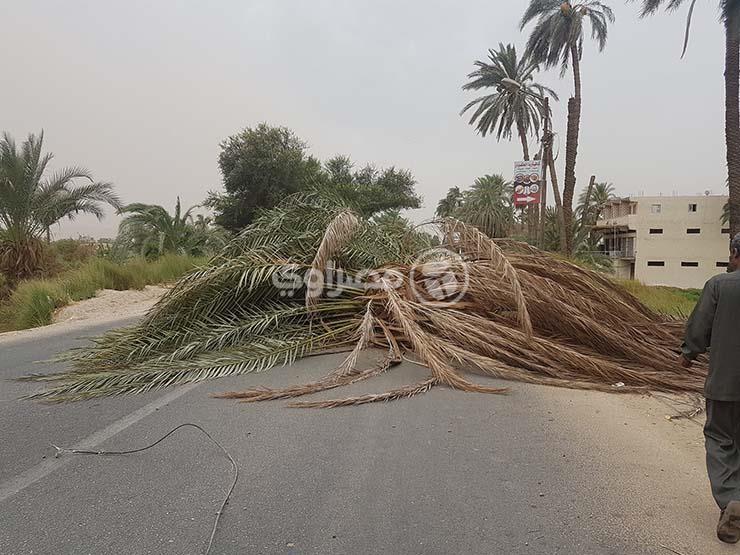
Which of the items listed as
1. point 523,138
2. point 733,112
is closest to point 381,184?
point 523,138

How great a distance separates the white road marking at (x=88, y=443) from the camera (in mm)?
2965

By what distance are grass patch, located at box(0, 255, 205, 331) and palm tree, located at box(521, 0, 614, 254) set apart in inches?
678

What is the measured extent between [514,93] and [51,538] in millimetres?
34835

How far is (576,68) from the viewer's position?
2345cm

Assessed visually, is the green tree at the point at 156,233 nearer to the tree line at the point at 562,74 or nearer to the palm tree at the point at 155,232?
the palm tree at the point at 155,232

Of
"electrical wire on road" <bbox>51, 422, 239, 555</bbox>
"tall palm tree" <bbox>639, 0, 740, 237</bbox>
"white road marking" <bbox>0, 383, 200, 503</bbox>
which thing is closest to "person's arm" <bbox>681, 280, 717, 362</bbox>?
"electrical wire on road" <bbox>51, 422, 239, 555</bbox>

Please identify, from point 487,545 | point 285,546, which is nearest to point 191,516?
point 285,546

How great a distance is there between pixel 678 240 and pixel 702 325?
5007cm

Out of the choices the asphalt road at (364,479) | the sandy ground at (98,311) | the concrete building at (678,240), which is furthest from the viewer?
the concrete building at (678,240)

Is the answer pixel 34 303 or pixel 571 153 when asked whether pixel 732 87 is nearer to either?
pixel 571 153

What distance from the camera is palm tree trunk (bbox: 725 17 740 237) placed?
51.4 ft

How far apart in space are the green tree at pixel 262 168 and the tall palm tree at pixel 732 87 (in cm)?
1681

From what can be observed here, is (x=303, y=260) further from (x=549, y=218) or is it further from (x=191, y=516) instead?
(x=549, y=218)

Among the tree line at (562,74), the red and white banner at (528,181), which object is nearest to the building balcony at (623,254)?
the tree line at (562,74)
